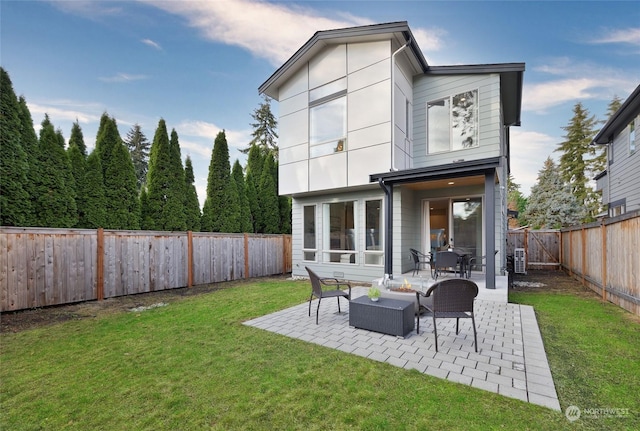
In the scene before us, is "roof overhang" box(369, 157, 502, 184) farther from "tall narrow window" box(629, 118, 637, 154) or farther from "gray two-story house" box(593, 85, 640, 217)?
"tall narrow window" box(629, 118, 637, 154)

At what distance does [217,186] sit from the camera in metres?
11.7

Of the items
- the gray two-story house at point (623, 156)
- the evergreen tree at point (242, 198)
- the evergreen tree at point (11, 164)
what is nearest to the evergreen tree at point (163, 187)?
the evergreen tree at point (242, 198)

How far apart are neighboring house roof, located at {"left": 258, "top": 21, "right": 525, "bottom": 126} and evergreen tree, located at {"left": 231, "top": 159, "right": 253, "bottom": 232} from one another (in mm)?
4204

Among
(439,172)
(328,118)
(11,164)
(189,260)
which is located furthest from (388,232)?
(11,164)

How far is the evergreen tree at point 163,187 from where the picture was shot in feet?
31.5

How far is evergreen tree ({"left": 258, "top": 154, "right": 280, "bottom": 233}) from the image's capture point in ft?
47.6

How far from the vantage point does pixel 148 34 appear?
842 cm

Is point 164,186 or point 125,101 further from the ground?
point 125,101

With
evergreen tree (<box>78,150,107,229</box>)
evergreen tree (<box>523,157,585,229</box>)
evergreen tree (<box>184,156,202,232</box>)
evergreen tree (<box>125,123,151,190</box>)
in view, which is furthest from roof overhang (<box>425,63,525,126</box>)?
evergreen tree (<box>125,123,151,190</box>)

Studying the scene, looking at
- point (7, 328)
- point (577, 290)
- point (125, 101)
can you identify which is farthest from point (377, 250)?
point (125, 101)

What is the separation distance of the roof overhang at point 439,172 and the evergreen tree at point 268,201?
301 inches

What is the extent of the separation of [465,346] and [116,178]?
997 centimetres

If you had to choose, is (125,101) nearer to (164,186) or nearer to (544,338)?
(164,186)

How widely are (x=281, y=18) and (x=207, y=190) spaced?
6.79 metres
